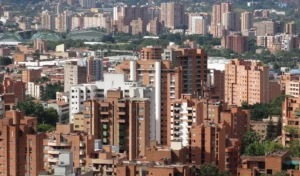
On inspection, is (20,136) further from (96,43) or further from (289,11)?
(289,11)

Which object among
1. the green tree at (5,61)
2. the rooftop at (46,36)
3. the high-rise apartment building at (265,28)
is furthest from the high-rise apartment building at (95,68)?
the high-rise apartment building at (265,28)

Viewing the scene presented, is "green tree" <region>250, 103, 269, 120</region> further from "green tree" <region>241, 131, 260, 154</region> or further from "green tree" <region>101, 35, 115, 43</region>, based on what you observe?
"green tree" <region>101, 35, 115, 43</region>

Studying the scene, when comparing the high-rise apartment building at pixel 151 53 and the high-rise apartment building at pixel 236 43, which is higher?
the high-rise apartment building at pixel 151 53

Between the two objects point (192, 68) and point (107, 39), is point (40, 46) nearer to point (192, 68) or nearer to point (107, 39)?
point (107, 39)

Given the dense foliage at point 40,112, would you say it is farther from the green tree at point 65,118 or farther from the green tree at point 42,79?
the green tree at point 42,79

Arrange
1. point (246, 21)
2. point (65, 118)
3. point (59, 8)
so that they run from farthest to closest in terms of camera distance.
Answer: point (59, 8) → point (246, 21) → point (65, 118)

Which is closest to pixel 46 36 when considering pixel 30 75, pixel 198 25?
pixel 198 25
